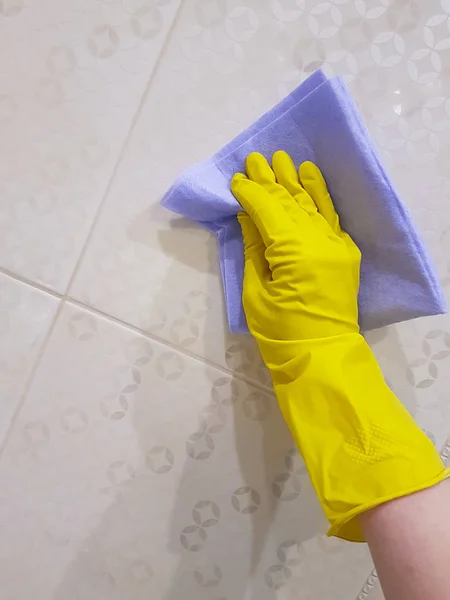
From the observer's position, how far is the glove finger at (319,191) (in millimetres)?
573

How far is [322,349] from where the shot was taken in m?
0.52

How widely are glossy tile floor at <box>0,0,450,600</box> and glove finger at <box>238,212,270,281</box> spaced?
0.05m

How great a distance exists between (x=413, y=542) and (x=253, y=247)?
1.02 feet

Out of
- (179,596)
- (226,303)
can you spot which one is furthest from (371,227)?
(179,596)

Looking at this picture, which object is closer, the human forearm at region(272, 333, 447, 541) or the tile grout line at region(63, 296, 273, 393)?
the human forearm at region(272, 333, 447, 541)

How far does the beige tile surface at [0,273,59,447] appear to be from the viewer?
605 mm

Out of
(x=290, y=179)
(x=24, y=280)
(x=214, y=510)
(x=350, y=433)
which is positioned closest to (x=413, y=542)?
(x=350, y=433)

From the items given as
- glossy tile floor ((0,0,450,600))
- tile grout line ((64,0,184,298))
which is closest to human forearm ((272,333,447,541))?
glossy tile floor ((0,0,450,600))

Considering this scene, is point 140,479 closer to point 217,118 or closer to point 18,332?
point 18,332

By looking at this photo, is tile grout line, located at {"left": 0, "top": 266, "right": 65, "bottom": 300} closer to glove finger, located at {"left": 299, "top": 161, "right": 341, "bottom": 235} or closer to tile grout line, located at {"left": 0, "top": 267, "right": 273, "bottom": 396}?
tile grout line, located at {"left": 0, "top": 267, "right": 273, "bottom": 396}

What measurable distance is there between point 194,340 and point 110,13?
0.36 meters

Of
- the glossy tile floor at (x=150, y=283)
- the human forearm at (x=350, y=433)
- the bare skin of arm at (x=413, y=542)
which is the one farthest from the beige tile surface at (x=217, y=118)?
the bare skin of arm at (x=413, y=542)

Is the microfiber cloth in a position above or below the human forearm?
above

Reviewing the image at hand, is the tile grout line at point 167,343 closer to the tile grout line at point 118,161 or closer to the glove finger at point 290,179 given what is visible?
the tile grout line at point 118,161
